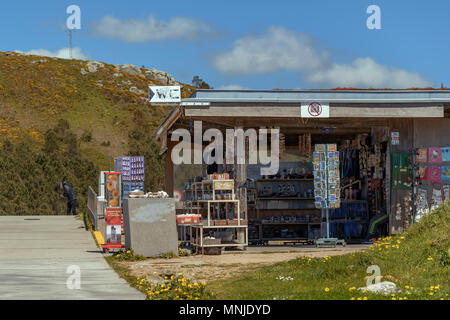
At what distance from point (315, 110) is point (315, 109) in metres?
0.02

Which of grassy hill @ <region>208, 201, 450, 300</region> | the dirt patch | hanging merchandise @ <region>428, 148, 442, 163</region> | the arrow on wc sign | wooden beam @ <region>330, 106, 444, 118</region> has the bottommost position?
the dirt patch

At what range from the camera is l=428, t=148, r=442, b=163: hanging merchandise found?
56.7 ft

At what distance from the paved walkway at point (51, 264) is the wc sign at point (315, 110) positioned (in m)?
5.67

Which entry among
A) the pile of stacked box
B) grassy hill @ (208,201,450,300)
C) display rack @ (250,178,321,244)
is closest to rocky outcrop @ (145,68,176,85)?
the pile of stacked box

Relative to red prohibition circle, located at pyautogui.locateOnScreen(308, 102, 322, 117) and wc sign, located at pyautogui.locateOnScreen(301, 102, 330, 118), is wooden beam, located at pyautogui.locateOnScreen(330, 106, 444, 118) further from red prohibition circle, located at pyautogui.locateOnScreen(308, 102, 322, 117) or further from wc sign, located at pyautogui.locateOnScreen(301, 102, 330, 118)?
red prohibition circle, located at pyautogui.locateOnScreen(308, 102, 322, 117)

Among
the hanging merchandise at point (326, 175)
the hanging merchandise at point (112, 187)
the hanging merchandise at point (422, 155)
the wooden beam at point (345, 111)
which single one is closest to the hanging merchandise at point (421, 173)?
the hanging merchandise at point (422, 155)

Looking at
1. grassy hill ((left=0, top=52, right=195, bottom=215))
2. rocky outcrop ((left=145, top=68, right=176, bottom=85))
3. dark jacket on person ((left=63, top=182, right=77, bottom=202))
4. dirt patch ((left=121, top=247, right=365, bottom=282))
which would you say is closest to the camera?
dirt patch ((left=121, top=247, right=365, bottom=282))

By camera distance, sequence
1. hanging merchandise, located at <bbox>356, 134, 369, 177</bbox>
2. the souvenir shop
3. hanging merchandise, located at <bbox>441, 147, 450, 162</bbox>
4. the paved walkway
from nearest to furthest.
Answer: the paved walkway → the souvenir shop → hanging merchandise, located at <bbox>441, 147, 450, 162</bbox> → hanging merchandise, located at <bbox>356, 134, 369, 177</bbox>

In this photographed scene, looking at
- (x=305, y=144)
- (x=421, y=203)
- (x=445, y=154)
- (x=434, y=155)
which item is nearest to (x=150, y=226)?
(x=421, y=203)

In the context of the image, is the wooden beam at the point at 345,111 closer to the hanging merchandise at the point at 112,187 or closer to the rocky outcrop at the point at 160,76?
the hanging merchandise at the point at 112,187

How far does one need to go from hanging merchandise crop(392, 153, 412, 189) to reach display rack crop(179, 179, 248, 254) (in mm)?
4129

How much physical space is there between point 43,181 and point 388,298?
31986 mm

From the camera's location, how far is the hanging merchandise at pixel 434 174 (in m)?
17.2

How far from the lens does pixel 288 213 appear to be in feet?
65.0
